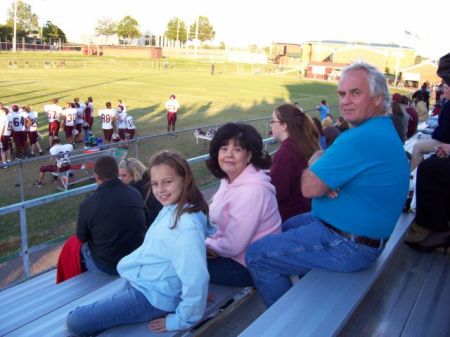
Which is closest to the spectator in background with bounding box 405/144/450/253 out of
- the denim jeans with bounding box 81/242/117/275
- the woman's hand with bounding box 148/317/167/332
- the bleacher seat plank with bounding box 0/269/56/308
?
the woman's hand with bounding box 148/317/167/332

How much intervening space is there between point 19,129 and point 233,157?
12.2 meters

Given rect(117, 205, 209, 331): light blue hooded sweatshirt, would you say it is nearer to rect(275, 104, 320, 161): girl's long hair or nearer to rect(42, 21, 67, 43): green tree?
rect(275, 104, 320, 161): girl's long hair

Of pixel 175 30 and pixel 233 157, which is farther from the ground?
pixel 175 30

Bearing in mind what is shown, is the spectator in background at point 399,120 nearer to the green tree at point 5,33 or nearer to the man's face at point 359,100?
the man's face at point 359,100

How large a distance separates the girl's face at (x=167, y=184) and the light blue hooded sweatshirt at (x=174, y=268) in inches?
2.2

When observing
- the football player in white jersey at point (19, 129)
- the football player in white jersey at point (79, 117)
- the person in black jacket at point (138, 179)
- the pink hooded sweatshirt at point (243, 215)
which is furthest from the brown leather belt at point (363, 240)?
the football player in white jersey at point (79, 117)

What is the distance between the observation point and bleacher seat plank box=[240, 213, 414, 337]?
6.49ft

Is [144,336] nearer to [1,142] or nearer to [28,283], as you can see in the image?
[28,283]

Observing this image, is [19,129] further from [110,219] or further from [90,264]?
[110,219]

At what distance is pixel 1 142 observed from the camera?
1277cm

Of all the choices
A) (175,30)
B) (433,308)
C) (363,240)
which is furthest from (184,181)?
(175,30)

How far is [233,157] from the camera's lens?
116 inches

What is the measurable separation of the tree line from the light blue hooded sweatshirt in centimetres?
7720

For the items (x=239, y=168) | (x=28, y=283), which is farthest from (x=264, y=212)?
(x=28, y=283)
